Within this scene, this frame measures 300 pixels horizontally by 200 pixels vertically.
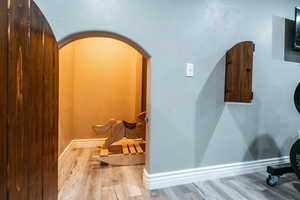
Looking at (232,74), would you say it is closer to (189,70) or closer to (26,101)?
(189,70)

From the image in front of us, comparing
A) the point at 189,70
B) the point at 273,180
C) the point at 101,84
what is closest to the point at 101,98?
the point at 101,84

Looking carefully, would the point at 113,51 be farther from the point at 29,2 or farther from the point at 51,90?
the point at 29,2

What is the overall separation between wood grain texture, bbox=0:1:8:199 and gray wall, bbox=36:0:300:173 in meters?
0.91

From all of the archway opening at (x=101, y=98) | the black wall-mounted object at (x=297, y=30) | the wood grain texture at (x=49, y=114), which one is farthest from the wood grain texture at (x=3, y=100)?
the black wall-mounted object at (x=297, y=30)

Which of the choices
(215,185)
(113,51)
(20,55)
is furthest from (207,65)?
(113,51)

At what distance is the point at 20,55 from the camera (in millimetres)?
814

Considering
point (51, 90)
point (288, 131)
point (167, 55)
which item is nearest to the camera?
point (51, 90)

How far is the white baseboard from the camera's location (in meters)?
1.85

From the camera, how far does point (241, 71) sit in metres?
1.93

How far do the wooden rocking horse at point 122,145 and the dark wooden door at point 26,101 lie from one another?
46.3 inches

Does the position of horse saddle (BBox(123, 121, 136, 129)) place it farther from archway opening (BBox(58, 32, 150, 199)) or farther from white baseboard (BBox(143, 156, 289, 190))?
white baseboard (BBox(143, 156, 289, 190))

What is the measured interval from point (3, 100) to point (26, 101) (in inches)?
7.7

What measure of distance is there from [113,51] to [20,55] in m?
2.67

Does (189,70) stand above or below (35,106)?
above
